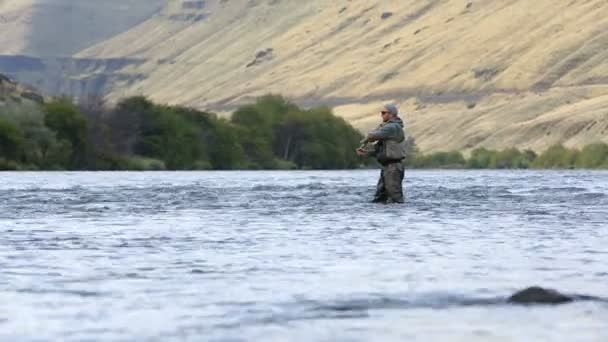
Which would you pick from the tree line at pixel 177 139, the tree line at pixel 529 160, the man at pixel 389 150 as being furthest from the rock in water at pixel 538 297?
the tree line at pixel 529 160

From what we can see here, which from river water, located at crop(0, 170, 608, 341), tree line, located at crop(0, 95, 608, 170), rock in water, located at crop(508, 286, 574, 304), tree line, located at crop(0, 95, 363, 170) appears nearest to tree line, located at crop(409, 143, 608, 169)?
tree line, located at crop(0, 95, 608, 170)

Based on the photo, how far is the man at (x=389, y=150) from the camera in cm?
3269

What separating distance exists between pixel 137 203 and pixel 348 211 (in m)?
6.25

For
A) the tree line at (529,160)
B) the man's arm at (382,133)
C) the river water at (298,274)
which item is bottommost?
the river water at (298,274)

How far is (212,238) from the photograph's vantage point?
73.4 ft

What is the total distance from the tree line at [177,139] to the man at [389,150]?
181ft

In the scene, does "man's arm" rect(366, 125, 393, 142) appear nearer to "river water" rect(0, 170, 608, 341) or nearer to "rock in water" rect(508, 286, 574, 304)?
"river water" rect(0, 170, 608, 341)

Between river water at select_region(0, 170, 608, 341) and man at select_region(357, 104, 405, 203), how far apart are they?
8.18ft

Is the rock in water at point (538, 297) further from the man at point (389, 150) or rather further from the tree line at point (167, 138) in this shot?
the tree line at point (167, 138)

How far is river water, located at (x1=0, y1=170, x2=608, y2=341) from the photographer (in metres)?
12.5

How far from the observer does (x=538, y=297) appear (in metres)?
14.0

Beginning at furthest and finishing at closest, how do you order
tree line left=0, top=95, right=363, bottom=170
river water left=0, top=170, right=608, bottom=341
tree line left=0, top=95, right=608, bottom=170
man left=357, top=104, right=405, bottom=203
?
tree line left=0, top=95, right=608, bottom=170, tree line left=0, top=95, right=363, bottom=170, man left=357, top=104, right=405, bottom=203, river water left=0, top=170, right=608, bottom=341

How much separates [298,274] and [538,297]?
330 centimetres

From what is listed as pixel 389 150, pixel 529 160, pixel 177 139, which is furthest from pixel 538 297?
pixel 529 160
